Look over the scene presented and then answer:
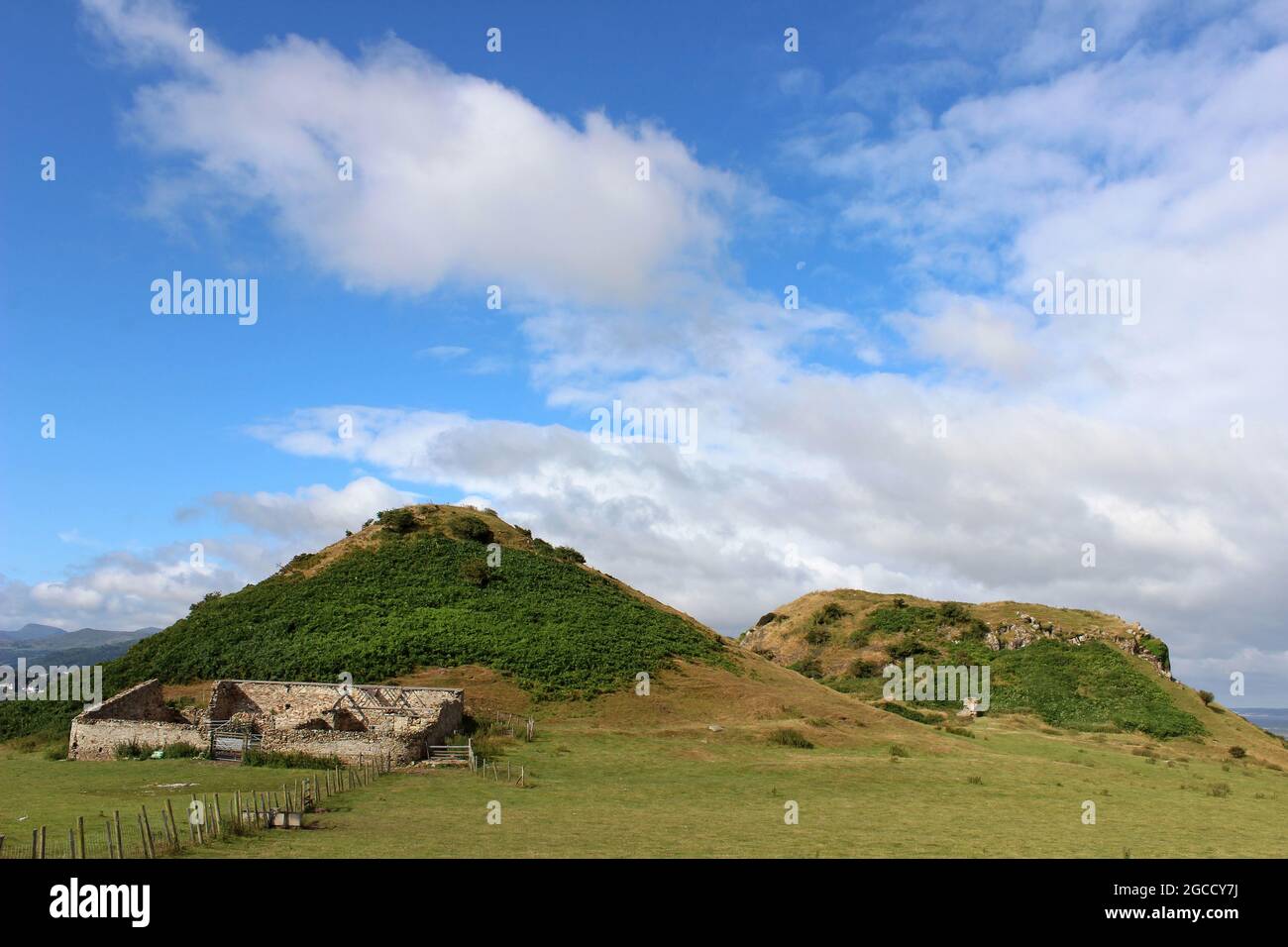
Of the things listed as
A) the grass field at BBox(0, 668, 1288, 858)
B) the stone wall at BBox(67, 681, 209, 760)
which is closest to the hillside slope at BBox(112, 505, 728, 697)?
the grass field at BBox(0, 668, 1288, 858)

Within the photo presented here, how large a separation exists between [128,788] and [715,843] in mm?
21601

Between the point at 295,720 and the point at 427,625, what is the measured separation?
21.0 meters

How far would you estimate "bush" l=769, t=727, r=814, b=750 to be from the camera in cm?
4488

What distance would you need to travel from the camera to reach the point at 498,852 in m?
→ 18.4

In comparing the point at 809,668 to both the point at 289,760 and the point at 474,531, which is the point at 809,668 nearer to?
the point at 474,531

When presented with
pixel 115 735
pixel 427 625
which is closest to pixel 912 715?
pixel 427 625

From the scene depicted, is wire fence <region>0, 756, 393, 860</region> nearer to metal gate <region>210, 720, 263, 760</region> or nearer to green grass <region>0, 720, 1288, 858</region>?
green grass <region>0, 720, 1288, 858</region>

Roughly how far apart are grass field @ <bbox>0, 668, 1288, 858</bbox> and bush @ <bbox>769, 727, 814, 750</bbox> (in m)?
0.70

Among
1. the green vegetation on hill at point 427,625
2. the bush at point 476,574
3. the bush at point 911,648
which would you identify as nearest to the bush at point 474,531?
the green vegetation on hill at point 427,625
